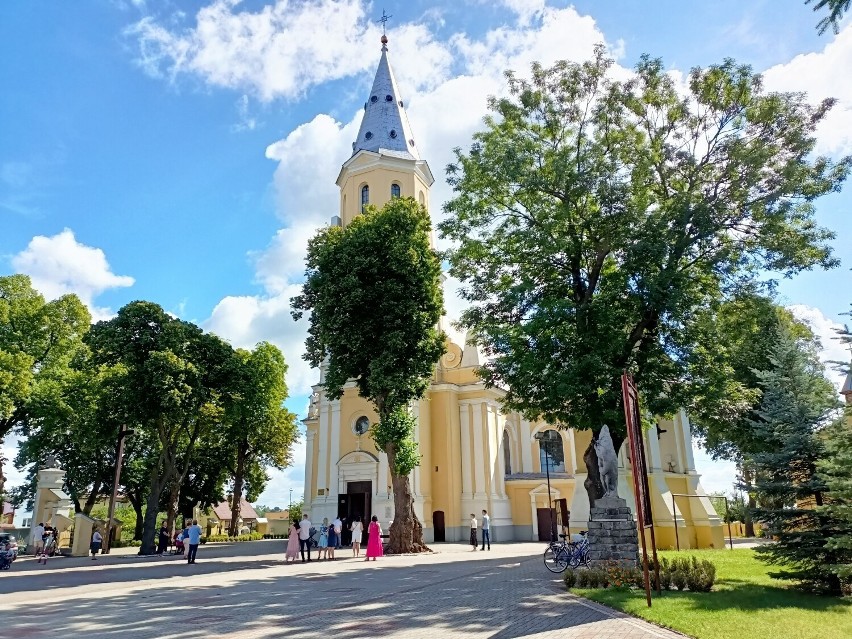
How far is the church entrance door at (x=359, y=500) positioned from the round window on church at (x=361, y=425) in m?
2.85

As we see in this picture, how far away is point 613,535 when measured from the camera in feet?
45.5

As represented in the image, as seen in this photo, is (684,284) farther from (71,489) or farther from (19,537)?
(19,537)

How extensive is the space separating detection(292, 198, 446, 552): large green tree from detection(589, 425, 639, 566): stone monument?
10.3 m

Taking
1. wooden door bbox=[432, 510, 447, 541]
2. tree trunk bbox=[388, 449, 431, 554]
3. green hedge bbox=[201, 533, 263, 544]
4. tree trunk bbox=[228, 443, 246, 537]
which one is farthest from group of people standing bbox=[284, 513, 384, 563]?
tree trunk bbox=[228, 443, 246, 537]

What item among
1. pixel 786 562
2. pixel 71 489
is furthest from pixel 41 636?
pixel 71 489

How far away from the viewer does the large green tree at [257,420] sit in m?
26.6

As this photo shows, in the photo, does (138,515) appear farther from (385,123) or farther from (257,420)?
(385,123)

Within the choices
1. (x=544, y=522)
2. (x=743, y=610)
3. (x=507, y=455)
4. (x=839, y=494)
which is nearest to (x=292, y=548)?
(x=743, y=610)

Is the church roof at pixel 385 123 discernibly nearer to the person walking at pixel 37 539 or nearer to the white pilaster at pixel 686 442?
the white pilaster at pixel 686 442

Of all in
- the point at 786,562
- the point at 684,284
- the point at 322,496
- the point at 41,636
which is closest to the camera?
the point at 41,636

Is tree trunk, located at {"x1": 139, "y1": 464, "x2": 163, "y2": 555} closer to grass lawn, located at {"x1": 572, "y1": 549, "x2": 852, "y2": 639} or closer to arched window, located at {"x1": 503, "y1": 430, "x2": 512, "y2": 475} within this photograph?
grass lawn, located at {"x1": 572, "y1": 549, "x2": 852, "y2": 639}

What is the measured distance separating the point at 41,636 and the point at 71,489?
3807 centimetres

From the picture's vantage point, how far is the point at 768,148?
17.6 metres

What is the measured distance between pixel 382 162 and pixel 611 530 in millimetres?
27750
